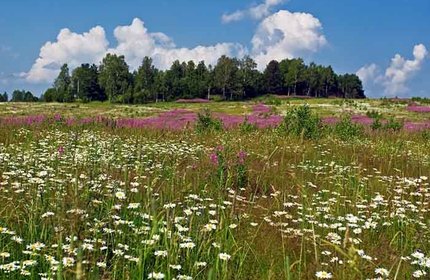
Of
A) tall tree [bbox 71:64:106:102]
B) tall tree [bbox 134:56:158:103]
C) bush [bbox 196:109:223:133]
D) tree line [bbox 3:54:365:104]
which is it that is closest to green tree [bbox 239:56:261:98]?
tree line [bbox 3:54:365:104]

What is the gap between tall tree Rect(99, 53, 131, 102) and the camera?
99312 mm

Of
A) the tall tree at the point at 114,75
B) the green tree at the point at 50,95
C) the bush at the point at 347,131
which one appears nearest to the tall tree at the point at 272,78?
the tall tree at the point at 114,75

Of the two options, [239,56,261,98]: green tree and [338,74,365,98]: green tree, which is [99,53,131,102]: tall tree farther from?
[338,74,365,98]: green tree

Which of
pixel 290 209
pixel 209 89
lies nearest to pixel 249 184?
pixel 290 209

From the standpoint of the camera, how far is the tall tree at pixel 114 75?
3910 inches

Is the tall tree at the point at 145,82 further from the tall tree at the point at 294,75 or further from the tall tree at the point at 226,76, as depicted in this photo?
the tall tree at the point at 294,75

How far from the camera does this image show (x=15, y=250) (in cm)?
368

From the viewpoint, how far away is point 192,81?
324 ft

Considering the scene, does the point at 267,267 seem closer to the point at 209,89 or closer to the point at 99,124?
the point at 99,124

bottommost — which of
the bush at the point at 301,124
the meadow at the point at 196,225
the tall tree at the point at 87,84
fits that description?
the meadow at the point at 196,225

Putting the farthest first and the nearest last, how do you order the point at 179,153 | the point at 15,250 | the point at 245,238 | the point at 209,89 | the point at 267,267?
1. the point at 209,89
2. the point at 179,153
3. the point at 245,238
4. the point at 267,267
5. the point at 15,250

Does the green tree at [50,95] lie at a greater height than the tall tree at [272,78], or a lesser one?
lesser

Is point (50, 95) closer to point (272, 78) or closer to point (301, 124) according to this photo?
point (272, 78)

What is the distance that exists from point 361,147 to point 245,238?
32.1ft
